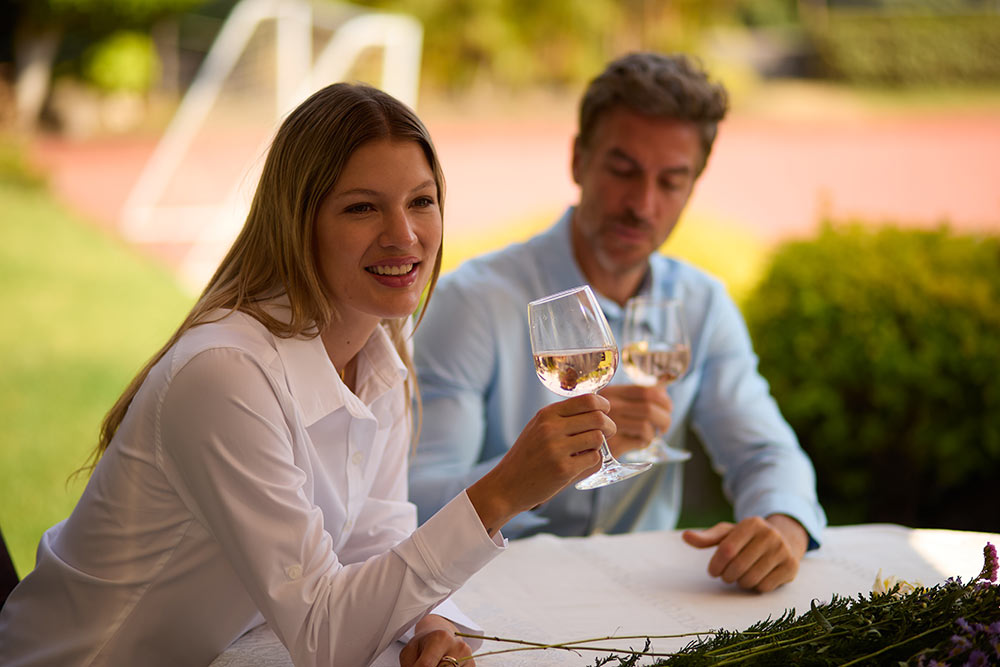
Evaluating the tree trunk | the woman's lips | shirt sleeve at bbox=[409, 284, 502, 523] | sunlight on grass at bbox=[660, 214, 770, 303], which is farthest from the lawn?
the tree trunk

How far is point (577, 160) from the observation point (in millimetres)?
3266

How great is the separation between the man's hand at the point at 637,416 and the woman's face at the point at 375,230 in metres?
0.60

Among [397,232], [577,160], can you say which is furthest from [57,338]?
[397,232]

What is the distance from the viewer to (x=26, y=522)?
17.6 feet

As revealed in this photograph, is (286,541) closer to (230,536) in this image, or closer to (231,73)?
(230,536)

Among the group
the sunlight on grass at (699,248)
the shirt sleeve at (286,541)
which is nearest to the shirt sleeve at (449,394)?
the shirt sleeve at (286,541)

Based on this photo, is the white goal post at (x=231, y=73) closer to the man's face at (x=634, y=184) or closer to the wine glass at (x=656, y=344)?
the man's face at (x=634, y=184)

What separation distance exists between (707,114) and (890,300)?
2127mm

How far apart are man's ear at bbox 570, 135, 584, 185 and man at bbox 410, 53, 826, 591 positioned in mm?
17

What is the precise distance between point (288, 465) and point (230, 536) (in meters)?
0.14

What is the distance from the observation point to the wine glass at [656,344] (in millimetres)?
2383

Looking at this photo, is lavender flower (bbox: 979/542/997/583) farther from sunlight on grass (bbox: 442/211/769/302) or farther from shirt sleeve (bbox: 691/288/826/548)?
sunlight on grass (bbox: 442/211/769/302)

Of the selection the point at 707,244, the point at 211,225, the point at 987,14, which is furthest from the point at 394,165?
the point at 987,14

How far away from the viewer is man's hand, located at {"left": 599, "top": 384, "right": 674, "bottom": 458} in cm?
217
